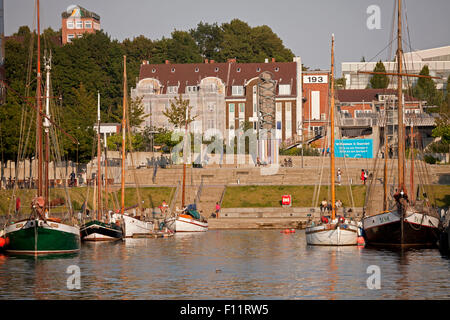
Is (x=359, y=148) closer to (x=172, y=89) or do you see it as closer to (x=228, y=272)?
(x=172, y=89)

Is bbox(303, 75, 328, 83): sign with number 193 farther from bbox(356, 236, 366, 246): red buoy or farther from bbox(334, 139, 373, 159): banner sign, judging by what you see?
bbox(356, 236, 366, 246): red buoy

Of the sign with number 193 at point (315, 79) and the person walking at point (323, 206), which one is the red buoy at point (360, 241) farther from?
the sign with number 193 at point (315, 79)

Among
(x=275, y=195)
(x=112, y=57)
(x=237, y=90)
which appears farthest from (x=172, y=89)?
(x=275, y=195)

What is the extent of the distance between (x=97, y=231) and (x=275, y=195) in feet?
81.7

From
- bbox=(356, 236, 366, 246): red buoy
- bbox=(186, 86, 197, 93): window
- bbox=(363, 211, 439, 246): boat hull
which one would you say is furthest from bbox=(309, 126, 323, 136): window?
bbox=(363, 211, 439, 246): boat hull

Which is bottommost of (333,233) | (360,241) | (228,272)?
(228,272)

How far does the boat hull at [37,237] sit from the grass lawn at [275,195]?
29898 millimetres

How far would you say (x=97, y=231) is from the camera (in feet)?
191

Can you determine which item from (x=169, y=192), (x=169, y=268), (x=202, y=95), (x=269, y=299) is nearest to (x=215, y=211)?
(x=169, y=192)

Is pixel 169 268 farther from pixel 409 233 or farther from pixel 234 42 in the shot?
pixel 234 42

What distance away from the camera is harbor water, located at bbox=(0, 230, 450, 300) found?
108ft

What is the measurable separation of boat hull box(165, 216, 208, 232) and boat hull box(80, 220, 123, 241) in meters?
8.65

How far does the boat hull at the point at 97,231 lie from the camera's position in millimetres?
58031

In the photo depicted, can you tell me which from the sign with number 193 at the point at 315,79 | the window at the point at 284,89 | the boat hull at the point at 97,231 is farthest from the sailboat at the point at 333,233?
the sign with number 193 at the point at 315,79
